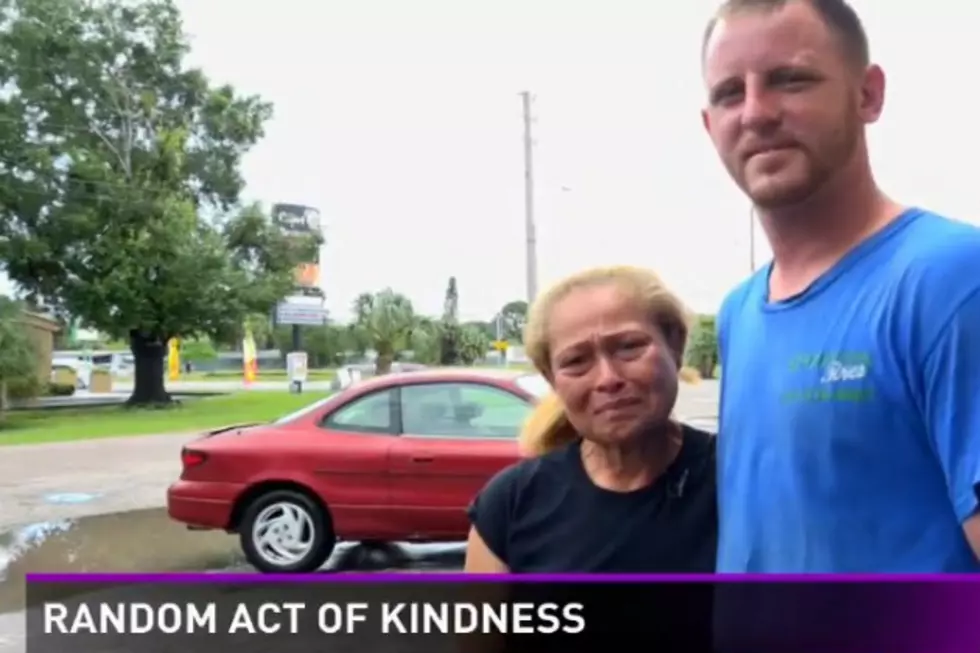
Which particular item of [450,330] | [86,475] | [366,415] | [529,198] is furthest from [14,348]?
[529,198]

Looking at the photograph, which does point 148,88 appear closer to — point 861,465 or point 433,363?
point 433,363

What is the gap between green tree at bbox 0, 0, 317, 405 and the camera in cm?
1841

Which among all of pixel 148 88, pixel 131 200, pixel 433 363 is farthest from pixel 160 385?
pixel 433 363

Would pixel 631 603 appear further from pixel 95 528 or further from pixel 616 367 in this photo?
pixel 95 528

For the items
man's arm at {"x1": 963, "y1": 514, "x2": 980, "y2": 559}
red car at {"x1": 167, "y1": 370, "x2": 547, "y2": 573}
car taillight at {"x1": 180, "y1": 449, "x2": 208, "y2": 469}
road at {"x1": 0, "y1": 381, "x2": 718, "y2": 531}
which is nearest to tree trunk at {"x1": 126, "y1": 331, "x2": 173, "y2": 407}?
road at {"x1": 0, "y1": 381, "x2": 718, "y2": 531}

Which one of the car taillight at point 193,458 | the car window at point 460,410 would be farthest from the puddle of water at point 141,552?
the car window at point 460,410

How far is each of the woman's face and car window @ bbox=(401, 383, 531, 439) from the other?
3.58m

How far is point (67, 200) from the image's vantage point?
1870 cm

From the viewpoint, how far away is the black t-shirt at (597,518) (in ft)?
3.56

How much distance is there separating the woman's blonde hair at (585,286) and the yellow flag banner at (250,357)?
20.3 meters

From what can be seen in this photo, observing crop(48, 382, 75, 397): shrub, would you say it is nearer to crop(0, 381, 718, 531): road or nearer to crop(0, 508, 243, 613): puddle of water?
crop(0, 381, 718, 531): road

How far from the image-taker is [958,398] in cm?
77

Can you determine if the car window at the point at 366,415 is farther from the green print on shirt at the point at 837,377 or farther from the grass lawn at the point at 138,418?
the grass lawn at the point at 138,418

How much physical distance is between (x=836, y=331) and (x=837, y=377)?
4 cm
